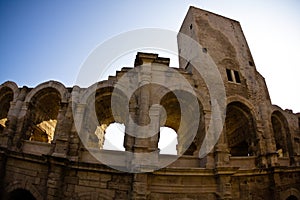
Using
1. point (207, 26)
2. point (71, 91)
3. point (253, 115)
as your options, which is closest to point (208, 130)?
point (253, 115)

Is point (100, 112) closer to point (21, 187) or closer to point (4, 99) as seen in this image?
point (21, 187)

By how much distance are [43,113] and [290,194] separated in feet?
41.1

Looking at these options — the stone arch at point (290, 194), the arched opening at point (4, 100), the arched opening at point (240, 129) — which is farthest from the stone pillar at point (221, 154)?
the arched opening at point (4, 100)

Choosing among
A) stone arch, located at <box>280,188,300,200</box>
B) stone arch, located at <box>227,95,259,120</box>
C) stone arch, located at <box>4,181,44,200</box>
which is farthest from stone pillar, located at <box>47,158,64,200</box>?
stone arch, located at <box>280,188,300,200</box>

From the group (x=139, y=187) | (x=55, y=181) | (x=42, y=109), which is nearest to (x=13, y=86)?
(x=42, y=109)

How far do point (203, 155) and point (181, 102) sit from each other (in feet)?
10.4

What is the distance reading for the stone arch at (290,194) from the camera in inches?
369

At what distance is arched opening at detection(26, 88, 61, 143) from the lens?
1022cm

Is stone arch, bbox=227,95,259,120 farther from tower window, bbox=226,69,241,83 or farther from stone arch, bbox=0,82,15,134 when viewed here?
stone arch, bbox=0,82,15,134

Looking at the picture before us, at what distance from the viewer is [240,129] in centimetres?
1209

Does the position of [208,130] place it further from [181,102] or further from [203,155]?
[181,102]

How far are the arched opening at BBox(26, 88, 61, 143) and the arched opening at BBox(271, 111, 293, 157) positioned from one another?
11955 mm

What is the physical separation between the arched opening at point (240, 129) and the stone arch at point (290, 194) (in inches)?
79.4

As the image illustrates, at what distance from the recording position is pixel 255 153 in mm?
10461
